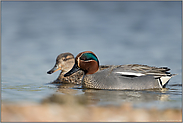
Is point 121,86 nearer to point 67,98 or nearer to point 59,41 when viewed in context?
point 67,98

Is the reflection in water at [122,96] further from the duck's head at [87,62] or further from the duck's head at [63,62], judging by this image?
the duck's head at [63,62]

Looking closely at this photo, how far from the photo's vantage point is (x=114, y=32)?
15656 mm

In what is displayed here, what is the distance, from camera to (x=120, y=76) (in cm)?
729

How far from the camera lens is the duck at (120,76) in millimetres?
7270

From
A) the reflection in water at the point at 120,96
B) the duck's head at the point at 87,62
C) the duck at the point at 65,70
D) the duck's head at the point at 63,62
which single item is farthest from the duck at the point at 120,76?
the duck's head at the point at 63,62

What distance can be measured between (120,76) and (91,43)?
679 cm

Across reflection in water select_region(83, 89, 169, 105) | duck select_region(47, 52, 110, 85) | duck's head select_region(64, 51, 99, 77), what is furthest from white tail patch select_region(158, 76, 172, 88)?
duck select_region(47, 52, 110, 85)

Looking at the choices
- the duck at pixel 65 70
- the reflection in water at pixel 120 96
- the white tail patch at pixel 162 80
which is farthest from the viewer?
the duck at pixel 65 70

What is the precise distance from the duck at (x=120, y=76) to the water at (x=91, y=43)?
1.24 feet

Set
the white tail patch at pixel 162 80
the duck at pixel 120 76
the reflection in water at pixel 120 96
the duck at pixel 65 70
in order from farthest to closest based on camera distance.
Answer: the duck at pixel 65 70
the white tail patch at pixel 162 80
the duck at pixel 120 76
the reflection in water at pixel 120 96

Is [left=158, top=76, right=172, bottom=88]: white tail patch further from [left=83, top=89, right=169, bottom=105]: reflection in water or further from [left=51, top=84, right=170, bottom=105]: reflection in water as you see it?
[left=83, top=89, right=169, bottom=105]: reflection in water

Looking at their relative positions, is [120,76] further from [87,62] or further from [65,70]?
[65,70]

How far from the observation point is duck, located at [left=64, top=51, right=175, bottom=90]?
7.27 meters

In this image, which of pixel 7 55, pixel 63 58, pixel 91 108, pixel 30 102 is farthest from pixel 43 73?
pixel 91 108
